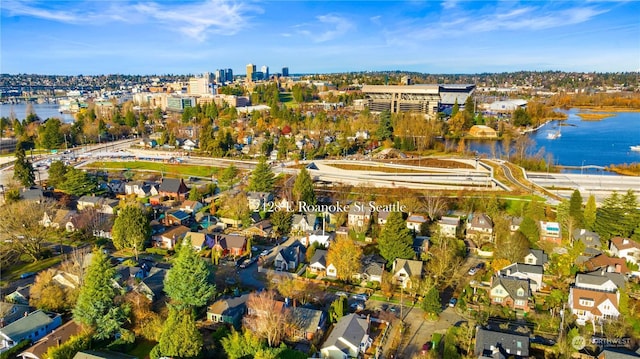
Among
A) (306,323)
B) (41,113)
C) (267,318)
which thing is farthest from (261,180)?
(41,113)

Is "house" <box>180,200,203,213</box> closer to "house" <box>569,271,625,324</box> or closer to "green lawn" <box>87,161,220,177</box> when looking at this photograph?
"green lawn" <box>87,161,220,177</box>

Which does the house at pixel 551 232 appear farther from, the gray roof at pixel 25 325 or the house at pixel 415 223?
the gray roof at pixel 25 325

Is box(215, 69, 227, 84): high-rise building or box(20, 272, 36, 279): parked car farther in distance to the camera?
box(215, 69, 227, 84): high-rise building

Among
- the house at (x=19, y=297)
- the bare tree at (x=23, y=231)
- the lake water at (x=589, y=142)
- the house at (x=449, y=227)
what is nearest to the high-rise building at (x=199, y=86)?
the lake water at (x=589, y=142)

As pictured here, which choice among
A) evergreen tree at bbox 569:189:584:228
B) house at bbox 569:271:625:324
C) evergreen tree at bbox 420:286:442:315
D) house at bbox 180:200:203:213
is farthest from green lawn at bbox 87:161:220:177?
house at bbox 569:271:625:324

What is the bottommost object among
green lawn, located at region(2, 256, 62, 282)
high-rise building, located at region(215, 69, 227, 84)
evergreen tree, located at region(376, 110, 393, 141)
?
green lawn, located at region(2, 256, 62, 282)

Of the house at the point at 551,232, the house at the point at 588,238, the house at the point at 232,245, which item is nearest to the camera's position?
the house at the point at 588,238
